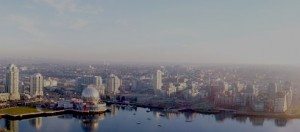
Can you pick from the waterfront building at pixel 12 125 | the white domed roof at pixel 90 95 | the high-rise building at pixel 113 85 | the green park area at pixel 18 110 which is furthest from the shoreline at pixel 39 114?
the high-rise building at pixel 113 85

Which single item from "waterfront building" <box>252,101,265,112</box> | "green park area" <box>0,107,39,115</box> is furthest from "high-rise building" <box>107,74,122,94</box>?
"waterfront building" <box>252,101,265,112</box>

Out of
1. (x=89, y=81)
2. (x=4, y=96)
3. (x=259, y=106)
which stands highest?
(x=89, y=81)

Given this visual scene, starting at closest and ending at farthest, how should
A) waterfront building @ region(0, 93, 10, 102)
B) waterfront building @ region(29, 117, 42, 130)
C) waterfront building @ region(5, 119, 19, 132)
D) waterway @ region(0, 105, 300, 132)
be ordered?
waterfront building @ region(5, 119, 19, 132), waterfront building @ region(29, 117, 42, 130), waterway @ region(0, 105, 300, 132), waterfront building @ region(0, 93, 10, 102)

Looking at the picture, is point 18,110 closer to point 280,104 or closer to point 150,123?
point 150,123

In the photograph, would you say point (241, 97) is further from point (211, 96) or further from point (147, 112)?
point (147, 112)

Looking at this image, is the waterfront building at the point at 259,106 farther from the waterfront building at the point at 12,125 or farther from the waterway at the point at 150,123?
the waterfront building at the point at 12,125

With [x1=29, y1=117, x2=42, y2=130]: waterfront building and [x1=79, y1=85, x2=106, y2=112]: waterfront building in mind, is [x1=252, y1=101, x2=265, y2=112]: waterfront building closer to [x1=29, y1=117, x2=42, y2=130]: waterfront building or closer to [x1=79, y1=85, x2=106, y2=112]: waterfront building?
[x1=79, y1=85, x2=106, y2=112]: waterfront building

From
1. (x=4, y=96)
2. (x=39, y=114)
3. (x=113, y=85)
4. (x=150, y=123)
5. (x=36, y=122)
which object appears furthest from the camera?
(x=113, y=85)

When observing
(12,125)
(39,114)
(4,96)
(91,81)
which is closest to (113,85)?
(91,81)

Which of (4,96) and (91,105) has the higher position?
(4,96)
